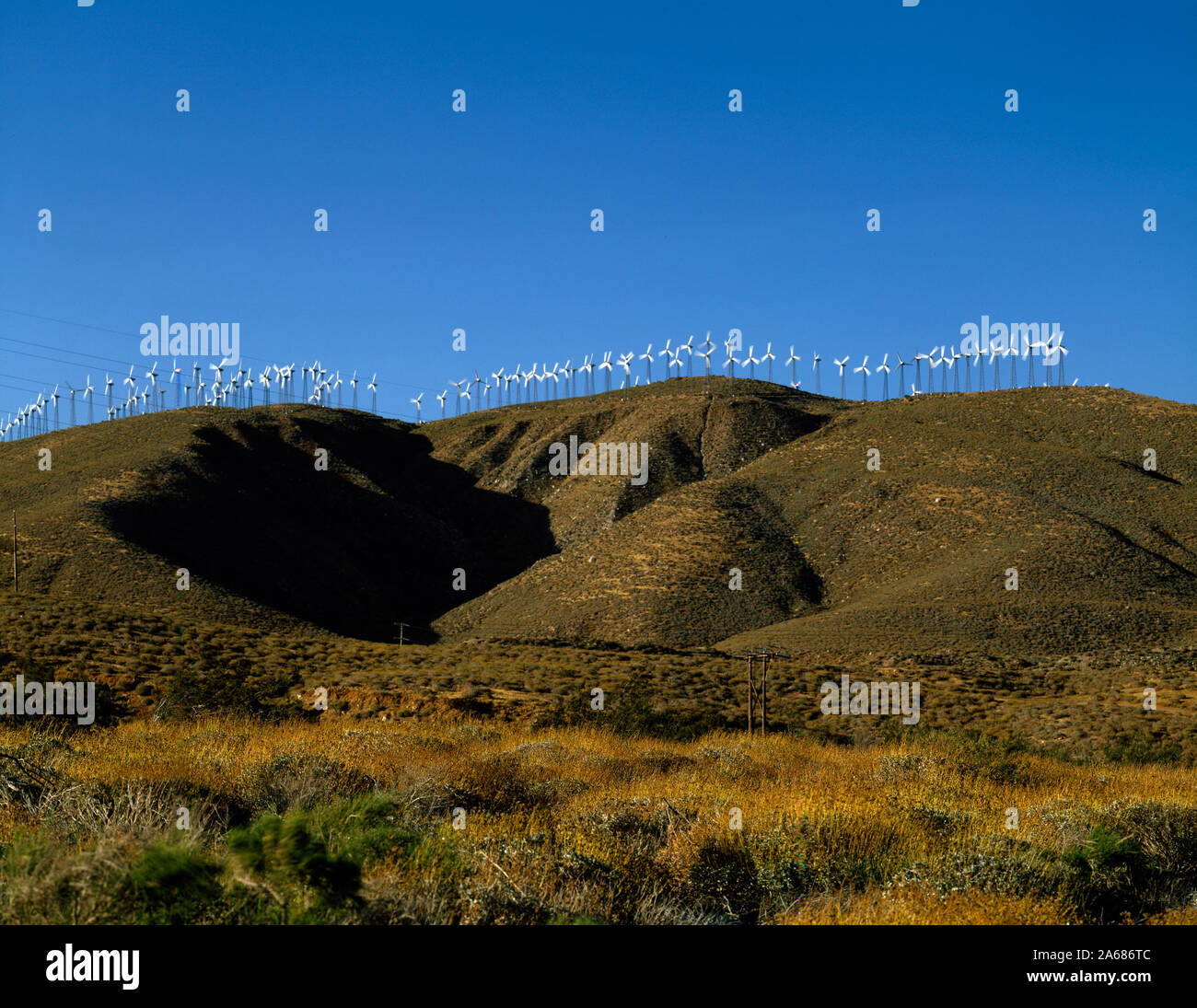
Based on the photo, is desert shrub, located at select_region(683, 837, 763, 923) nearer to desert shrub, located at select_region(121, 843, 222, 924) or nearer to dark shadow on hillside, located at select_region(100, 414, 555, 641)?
desert shrub, located at select_region(121, 843, 222, 924)

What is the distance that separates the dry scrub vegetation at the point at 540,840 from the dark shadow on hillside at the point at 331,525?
178ft

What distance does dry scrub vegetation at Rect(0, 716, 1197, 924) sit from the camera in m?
6.20

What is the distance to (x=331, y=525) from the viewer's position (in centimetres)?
8275

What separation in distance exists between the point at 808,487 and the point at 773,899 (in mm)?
71766

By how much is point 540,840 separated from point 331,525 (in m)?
77.4

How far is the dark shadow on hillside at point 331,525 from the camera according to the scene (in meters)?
67.9

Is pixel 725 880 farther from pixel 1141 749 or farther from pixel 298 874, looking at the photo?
pixel 1141 749

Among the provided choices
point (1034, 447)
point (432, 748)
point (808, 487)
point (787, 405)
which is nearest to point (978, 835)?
point (432, 748)

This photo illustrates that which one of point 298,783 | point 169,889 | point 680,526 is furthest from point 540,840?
point 680,526

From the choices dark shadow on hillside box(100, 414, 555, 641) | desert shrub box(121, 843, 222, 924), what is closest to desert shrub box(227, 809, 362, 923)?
desert shrub box(121, 843, 222, 924)

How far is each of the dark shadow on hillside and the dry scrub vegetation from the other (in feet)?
178

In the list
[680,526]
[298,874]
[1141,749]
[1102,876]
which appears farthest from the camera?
[680,526]
